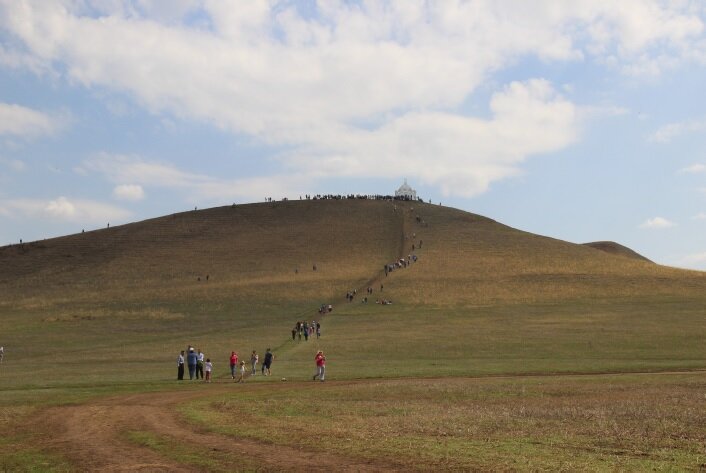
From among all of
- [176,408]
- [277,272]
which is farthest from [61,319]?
[176,408]

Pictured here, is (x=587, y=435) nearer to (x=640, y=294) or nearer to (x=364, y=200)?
(x=640, y=294)

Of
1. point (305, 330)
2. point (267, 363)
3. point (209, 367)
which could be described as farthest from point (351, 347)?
point (209, 367)

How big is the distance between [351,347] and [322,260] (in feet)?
205

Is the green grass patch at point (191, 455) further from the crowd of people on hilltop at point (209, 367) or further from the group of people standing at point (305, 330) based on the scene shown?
the group of people standing at point (305, 330)

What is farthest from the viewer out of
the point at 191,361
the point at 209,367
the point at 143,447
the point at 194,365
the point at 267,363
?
the point at 267,363

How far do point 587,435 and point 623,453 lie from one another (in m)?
2.70

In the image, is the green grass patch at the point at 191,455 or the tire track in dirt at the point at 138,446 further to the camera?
the tire track in dirt at the point at 138,446

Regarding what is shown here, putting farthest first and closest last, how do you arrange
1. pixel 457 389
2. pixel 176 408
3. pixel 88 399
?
pixel 457 389 → pixel 88 399 → pixel 176 408

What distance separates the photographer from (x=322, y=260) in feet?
389

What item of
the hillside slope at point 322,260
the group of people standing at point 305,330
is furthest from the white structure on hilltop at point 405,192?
the group of people standing at point 305,330

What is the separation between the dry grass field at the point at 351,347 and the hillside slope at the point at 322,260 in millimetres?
598

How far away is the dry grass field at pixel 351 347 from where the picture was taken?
18.7 meters

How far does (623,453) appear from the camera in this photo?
1741 centimetres

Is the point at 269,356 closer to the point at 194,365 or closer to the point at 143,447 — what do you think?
the point at 194,365
